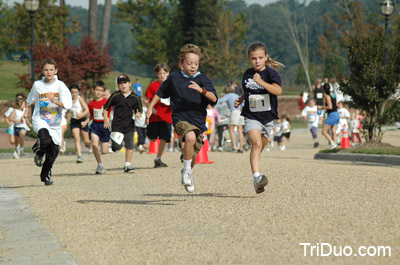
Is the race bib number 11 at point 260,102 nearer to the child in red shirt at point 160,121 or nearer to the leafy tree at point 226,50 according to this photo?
the child in red shirt at point 160,121

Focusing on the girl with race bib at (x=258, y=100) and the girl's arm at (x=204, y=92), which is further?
the girl with race bib at (x=258, y=100)

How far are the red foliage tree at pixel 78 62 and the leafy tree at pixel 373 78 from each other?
63.1 ft

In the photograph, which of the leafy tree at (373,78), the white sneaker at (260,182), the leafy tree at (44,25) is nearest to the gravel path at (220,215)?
the white sneaker at (260,182)

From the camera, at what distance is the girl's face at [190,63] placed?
318 inches

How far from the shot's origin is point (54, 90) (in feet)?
32.8

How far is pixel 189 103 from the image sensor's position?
803 centimetres

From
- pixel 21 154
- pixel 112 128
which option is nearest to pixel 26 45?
pixel 21 154

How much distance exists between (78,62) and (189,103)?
2797 centimetres

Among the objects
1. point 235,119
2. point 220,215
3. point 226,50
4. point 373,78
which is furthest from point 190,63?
point 226,50

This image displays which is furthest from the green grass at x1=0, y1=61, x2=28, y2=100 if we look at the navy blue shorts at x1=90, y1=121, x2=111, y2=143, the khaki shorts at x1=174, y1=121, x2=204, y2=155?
the khaki shorts at x1=174, y1=121, x2=204, y2=155

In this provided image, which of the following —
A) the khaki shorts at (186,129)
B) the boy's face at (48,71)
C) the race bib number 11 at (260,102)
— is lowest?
the khaki shorts at (186,129)

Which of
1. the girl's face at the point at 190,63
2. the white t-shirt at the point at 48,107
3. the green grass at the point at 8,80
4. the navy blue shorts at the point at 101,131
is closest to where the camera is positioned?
the girl's face at the point at 190,63

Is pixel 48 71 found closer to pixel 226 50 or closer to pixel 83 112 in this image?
pixel 83 112

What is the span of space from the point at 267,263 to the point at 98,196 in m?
4.45
